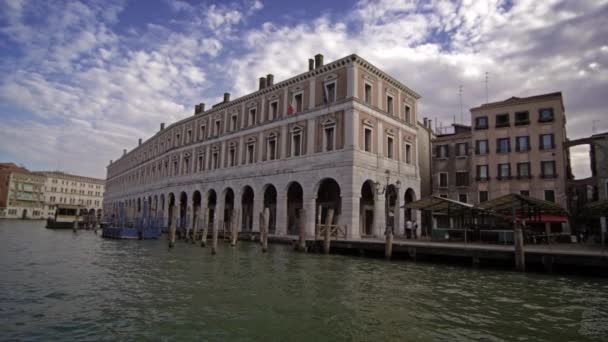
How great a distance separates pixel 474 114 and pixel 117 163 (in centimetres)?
7139

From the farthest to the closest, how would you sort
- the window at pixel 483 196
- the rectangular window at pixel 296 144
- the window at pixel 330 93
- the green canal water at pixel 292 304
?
the window at pixel 483 196 → the rectangular window at pixel 296 144 → the window at pixel 330 93 → the green canal water at pixel 292 304

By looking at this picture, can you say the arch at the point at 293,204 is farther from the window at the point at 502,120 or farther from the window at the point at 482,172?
the window at the point at 502,120

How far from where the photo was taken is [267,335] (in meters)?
7.09

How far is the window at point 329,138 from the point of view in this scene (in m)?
26.9

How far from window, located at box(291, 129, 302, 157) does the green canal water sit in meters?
14.5

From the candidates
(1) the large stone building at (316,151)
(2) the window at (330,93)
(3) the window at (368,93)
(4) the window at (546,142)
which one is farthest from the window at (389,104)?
(4) the window at (546,142)

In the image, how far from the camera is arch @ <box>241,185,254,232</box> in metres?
35.4

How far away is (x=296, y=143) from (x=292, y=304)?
68.3 feet

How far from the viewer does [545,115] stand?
3106cm

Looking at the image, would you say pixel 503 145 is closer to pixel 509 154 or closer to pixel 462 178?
pixel 509 154

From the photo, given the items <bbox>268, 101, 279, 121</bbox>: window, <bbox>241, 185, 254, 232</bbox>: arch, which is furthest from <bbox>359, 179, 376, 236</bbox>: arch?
<bbox>241, 185, 254, 232</bbox>: arch

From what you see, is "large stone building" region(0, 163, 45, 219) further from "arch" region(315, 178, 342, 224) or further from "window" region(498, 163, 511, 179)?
"window" region(498, 163, 511, 179)

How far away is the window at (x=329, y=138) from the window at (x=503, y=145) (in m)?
15.5

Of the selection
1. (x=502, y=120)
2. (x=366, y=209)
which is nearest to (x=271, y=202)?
(x=366, y=209)
